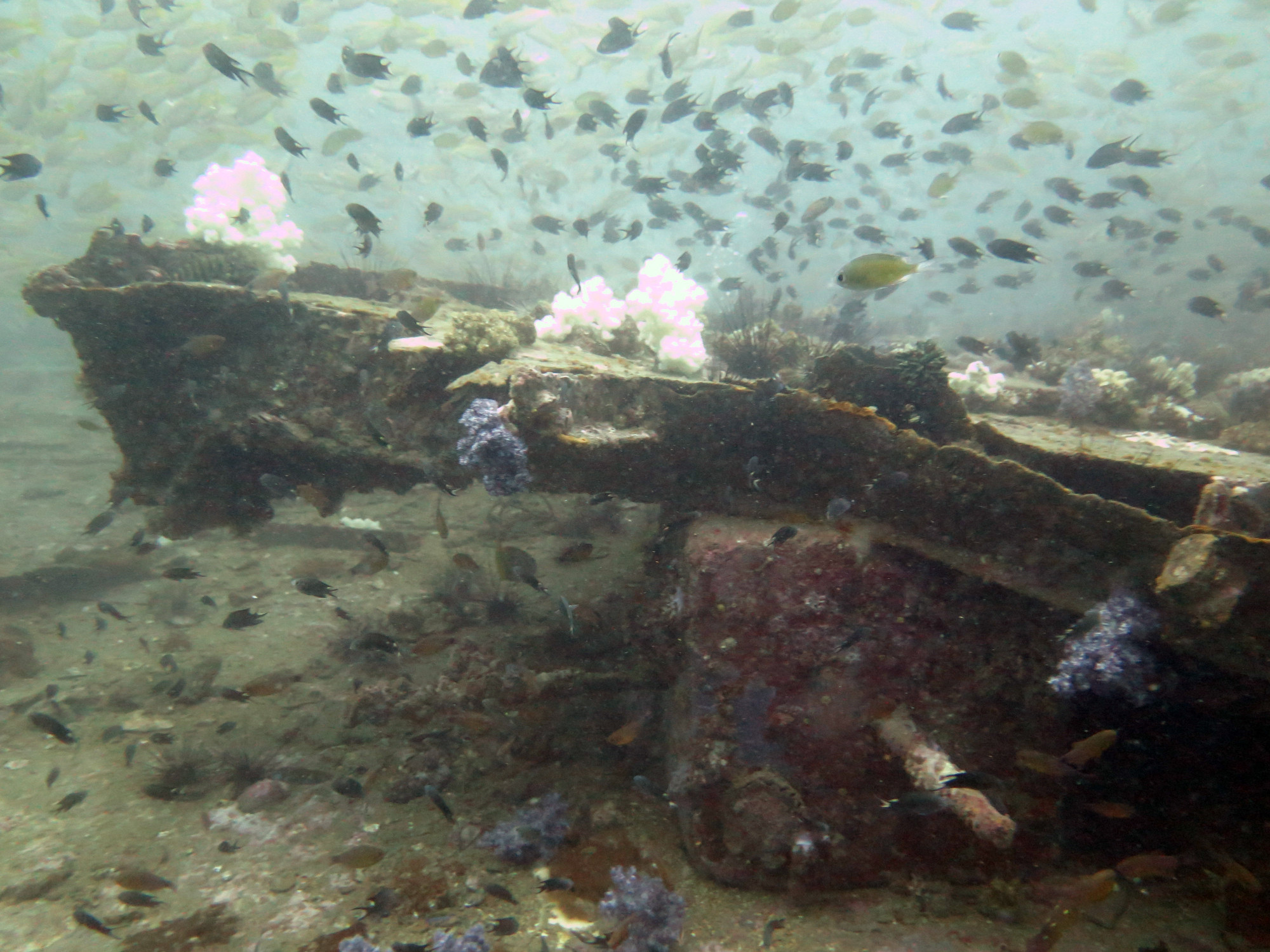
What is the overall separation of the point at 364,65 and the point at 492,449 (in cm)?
761

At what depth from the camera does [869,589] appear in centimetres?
432

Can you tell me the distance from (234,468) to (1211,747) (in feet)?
29.8

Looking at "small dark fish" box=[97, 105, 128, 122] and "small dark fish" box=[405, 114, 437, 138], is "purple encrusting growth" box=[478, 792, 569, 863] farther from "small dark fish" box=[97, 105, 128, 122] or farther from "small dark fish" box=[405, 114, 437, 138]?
"small dark fish" box=[97, 105, 128, 122]

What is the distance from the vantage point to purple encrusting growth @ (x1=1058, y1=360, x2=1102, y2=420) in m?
6.68

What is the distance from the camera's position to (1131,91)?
12.5 metres

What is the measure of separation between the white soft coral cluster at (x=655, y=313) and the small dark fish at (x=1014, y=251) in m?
3.66

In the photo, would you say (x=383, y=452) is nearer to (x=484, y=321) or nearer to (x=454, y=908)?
(x=484, y=321)

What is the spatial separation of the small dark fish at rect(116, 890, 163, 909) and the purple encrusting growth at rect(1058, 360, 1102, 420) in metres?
10.2

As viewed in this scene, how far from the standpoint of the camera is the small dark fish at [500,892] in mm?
3906

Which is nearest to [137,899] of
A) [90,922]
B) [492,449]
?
[90,922]

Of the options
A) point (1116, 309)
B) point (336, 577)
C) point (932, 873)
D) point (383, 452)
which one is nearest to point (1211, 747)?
point (932, 873)

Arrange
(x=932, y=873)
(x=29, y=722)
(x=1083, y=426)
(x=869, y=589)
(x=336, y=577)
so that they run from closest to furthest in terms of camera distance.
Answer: (x=932, y=873) → (x=869, y=589) → (x=29, y=722) → (x=1083, y=426) → (x=336, y=577)

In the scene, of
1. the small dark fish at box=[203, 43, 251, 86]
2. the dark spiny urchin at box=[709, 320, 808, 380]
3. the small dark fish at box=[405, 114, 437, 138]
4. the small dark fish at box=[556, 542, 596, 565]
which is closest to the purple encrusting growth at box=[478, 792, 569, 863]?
the small dark fish at box=[556, 542, 596, 565]

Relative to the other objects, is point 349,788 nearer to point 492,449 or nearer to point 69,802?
point 69,802
